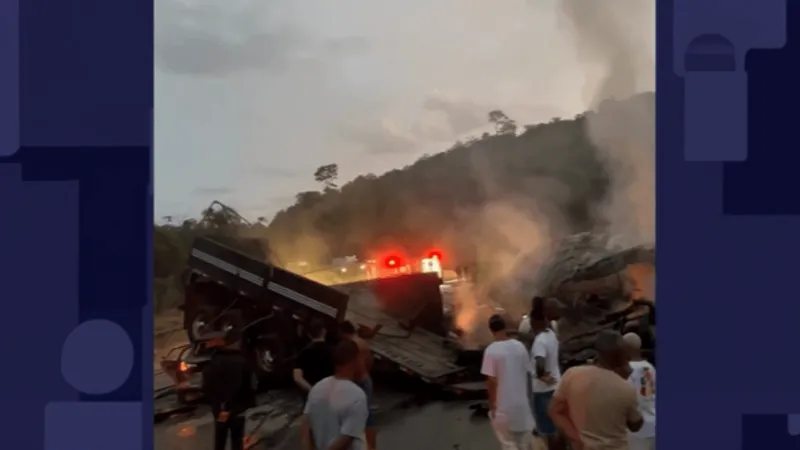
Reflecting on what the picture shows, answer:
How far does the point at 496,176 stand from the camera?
3.97m

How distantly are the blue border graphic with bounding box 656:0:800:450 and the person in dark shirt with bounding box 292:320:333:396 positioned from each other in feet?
5.21

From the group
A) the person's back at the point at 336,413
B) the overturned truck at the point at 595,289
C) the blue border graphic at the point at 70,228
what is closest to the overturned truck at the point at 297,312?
the person's back at the point at 336,413

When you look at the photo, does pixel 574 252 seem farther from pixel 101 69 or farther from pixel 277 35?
pixel 101 69

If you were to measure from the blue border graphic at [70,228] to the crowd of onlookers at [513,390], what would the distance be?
1.48 ft

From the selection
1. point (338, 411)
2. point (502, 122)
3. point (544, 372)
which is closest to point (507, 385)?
point (544, 372)

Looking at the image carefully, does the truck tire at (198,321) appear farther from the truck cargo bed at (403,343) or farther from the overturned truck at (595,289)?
the overturned truck at (595,289)

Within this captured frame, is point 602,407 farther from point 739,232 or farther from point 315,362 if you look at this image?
point 315,362

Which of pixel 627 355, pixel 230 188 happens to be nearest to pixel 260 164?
pixel 230 188

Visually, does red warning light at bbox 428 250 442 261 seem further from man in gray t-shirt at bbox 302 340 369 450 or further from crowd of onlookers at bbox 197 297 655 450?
man in gray t-shirt at bbox 302 340 369 450

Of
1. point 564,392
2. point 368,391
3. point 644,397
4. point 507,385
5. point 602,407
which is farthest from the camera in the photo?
point 507,385

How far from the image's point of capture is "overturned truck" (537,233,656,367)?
3865mm

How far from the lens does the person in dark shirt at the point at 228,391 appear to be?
3.90m

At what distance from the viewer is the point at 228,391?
390 centimetres

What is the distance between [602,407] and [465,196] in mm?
1167
